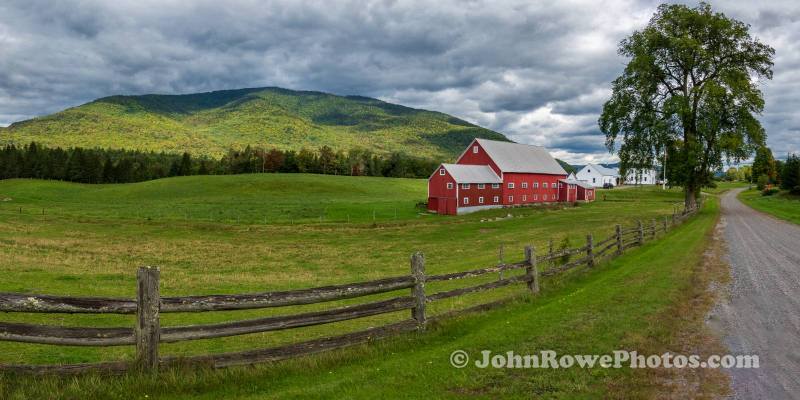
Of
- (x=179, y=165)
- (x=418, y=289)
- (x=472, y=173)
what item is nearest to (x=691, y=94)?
(x=472, y=173)

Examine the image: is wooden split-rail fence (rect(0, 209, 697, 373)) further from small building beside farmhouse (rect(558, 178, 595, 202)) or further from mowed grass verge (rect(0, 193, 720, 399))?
small building beside farmhouse (rect(558, 178, 595, 202))

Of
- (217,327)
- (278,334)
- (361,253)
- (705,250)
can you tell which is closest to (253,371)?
(217,327)

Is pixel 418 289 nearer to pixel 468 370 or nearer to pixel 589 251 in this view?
pixel 468 370

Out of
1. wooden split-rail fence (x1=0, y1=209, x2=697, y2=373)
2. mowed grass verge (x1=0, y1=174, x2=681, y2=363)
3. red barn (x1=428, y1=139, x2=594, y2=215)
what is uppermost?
red barn (x1=428, y1=139, x2=594, y2=215)

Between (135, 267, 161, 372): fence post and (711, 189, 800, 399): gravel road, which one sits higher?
(135, 267, 161, 372): fence post

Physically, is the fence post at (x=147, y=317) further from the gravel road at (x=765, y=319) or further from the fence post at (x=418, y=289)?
the gravel road at (x=765, y=319)

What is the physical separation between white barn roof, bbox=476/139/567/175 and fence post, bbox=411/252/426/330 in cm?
6330

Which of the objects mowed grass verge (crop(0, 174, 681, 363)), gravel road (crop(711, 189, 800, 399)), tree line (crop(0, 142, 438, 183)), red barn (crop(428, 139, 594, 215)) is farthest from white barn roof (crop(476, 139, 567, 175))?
tree line (crop(0, 142, 438, 183))

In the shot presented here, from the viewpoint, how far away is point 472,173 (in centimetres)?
6831

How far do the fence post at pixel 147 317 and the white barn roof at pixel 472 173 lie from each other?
58103 millimetres

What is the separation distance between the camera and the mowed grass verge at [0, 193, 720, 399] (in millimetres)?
6391

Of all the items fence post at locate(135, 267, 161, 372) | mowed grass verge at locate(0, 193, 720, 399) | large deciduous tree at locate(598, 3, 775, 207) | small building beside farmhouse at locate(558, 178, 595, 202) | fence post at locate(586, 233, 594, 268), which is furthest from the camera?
small building beside farmhouse at locate(558, 178, 595, 202)

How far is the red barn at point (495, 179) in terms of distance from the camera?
6500cm

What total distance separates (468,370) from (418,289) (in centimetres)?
265
